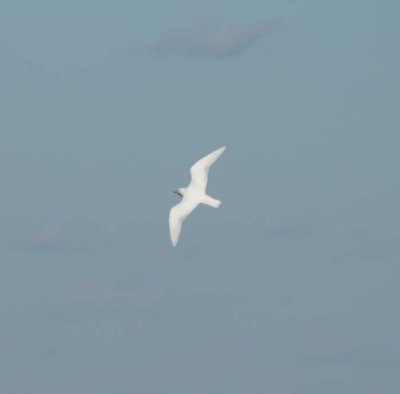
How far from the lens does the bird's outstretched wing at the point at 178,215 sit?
99.2 m

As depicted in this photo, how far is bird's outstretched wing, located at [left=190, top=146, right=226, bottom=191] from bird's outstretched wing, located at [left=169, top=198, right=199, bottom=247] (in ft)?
6.57

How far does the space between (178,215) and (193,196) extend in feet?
9.05

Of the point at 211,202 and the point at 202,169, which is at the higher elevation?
the point at 202,169

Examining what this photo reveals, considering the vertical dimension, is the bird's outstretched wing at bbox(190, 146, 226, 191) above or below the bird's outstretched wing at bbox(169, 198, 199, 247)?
above

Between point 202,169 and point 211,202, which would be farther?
point 202,169

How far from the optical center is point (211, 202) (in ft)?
325

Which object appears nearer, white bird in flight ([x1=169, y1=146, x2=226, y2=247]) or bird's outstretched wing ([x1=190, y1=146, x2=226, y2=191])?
white bird in flight ([x1=169, y1=146, x2=226, y2=247])

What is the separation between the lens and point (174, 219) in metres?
100

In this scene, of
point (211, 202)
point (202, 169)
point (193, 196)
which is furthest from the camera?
point (202, 169)

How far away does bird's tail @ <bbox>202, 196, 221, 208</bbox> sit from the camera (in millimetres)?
97750

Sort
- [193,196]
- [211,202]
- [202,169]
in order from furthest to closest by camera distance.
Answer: [202,169]
[193,196]
[211,202]

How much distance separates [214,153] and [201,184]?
3397 mm

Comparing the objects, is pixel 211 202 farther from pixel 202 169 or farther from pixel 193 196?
pixel 202 169

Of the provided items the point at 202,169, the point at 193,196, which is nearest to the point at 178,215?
the point at 193,196
